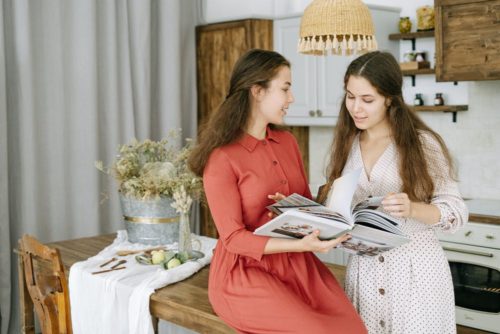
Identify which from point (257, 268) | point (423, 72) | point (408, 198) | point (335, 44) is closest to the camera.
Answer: point (408, 198)

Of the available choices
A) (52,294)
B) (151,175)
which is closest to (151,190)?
(151,175)

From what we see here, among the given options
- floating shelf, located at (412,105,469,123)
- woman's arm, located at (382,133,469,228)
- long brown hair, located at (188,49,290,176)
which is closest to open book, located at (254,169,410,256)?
woman's arm, located at (382,133,469,228)

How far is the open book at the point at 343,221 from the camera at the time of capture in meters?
1.79

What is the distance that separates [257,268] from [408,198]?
1.71ft

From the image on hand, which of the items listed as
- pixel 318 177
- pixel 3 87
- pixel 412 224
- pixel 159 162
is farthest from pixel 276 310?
pixel 318 177

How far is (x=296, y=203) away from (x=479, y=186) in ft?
8.62

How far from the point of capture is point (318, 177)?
5102mm

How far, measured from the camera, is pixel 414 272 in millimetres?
1997

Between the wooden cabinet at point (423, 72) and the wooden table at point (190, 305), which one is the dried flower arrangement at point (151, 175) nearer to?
the wooden table at point (190, 305)

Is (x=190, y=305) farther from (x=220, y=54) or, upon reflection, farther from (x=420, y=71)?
(x=220, y=54)

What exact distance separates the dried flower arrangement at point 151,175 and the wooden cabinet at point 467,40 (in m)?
1.79

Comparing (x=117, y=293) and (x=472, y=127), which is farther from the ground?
(x=472, y=127)

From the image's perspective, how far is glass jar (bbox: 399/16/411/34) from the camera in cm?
437

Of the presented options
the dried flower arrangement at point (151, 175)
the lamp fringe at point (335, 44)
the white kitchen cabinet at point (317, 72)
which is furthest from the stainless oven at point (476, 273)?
the dried flower arrangement at point (151, 175)
